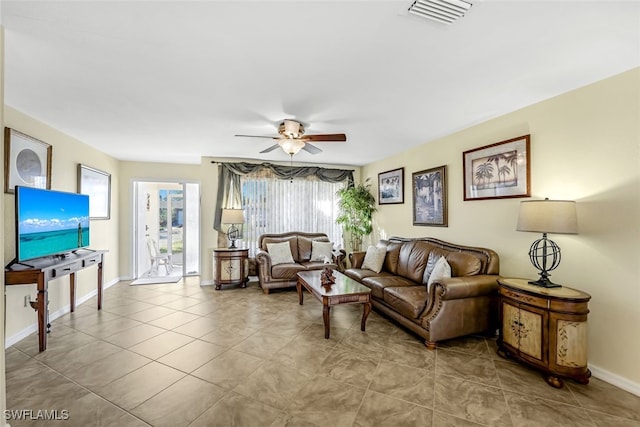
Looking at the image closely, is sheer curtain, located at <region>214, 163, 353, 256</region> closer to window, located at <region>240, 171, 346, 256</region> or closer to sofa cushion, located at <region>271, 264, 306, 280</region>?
window, located at <region>240, 171, 346, 256</region>

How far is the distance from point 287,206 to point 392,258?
8.37 ft

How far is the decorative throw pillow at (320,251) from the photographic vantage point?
5.45 metres

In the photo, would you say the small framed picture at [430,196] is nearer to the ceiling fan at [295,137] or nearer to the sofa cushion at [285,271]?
the ceiling fan at [295,137]

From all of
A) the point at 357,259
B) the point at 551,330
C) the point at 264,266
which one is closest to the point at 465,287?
the point at 551,330

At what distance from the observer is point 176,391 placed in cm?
212

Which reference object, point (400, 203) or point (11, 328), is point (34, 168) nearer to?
point (11, 328)

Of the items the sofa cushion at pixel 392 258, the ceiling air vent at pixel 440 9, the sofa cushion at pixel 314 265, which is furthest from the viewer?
the sofa cushion at pixel 314 265

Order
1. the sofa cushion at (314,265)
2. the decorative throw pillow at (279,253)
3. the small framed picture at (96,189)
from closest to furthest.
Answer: the small framed picture at (96,189), the sofa cushion at (314,265), the decorative throw pillow at (279,253)

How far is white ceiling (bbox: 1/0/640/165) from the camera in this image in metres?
1.59

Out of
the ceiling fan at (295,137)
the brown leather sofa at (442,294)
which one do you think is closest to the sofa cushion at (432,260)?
the brown leather sofa at (442,294)

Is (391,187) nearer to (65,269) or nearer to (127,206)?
(65,269)

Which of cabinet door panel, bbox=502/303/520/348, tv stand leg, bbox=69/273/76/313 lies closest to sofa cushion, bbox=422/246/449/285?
cabinet door panel, bbox=502/303/520/348

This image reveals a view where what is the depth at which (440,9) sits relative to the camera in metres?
1.55

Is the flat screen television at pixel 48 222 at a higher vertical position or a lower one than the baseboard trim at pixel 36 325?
higher
